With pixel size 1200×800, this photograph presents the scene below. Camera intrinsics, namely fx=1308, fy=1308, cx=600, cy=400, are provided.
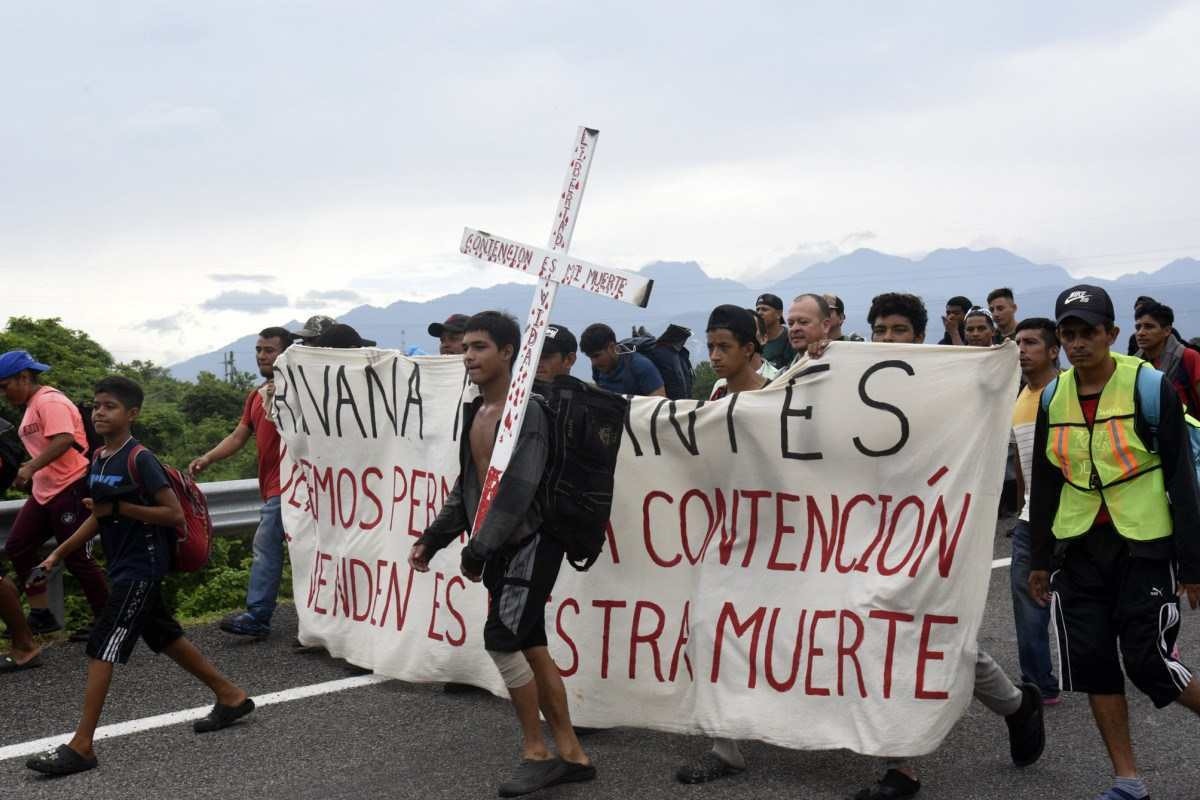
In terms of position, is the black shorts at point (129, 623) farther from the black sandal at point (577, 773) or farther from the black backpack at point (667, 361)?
the black backpack at point (667, 361)

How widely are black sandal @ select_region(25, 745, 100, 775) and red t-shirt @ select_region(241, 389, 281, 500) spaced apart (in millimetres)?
2812

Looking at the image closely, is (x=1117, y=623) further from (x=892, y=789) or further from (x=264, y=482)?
(x=264, y=482)

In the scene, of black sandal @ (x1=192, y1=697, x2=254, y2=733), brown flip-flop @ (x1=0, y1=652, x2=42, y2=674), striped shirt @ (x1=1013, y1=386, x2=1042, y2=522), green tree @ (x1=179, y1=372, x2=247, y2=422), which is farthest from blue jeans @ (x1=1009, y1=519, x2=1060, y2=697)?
green tree @ (x1=179, y1=372, x2=247, y2=422)

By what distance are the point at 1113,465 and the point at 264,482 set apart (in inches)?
204

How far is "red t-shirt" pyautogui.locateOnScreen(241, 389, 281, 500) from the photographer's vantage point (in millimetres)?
7984

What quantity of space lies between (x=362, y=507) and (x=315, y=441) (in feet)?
1.94

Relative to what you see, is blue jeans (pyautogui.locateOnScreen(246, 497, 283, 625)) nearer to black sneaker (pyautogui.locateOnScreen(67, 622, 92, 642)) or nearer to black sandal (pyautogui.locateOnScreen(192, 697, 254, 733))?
black sneaker (pyautogui.locateOnScreen(67, 622, 92, 642))

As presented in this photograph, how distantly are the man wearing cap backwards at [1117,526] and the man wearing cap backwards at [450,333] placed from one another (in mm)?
4202

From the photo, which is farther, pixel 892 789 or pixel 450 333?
pixel 450 333

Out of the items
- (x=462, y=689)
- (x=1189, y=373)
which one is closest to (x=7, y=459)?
(x=462, y=689)

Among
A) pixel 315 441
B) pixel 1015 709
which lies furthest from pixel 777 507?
pixel 315 441

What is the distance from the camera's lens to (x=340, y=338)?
7.78 meters

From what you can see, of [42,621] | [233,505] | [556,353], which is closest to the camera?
[556,353]

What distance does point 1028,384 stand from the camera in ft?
20.8
